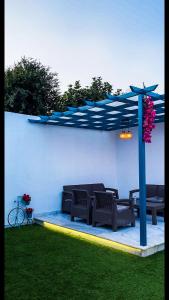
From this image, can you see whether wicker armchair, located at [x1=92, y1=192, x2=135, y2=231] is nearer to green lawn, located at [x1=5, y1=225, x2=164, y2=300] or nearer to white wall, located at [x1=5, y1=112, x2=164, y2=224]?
green lawn, located at [x1=5, y1=225, x2=164, y2=300]

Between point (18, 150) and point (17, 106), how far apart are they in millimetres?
10413

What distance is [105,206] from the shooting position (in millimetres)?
6918

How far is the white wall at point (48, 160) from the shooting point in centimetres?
802

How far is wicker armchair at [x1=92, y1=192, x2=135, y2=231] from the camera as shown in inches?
260

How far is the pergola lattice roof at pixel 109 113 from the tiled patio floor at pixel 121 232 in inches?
119

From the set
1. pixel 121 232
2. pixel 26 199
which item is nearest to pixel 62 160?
pixel 26 199

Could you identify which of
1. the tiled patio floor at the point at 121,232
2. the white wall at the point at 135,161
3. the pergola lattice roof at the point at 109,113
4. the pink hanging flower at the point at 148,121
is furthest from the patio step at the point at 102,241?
the white wall at the point at 135,161

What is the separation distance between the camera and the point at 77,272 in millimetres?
4461

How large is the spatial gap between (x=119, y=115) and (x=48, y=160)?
2.78 meters

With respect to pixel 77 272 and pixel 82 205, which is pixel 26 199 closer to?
pixel 82 205

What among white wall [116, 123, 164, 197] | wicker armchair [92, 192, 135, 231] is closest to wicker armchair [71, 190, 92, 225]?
wicker armchair [92, 192, 135, 231]
